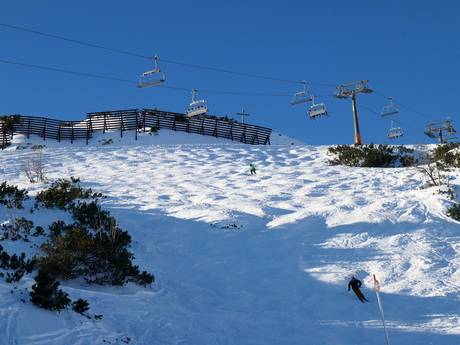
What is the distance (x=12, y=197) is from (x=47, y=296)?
8.48 meters

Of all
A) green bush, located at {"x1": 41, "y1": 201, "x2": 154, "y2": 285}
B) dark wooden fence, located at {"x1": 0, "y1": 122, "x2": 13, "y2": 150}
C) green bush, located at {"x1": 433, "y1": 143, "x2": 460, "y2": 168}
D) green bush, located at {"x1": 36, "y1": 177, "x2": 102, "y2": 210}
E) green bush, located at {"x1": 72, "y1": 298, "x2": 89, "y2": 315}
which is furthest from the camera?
dark wooden fence, located at {"x1": 0, "y1": 122, "x2": 13, "y2": 150}

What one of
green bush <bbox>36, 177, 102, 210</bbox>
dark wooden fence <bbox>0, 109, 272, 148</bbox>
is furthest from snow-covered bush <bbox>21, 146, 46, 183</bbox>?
dark wooden fence <bbox>0, 109, 272, 148</bbox>

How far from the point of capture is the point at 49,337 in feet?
29.1

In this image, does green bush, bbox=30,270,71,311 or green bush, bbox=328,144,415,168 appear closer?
green bush, bbox=30,270,71,311

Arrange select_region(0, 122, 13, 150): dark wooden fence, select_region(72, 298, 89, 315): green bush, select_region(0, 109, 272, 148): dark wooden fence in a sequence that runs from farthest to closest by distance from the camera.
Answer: select_region(0, 109, 272, 148): dark wooden fence → select_region(0, 122, 13, 150): dark wooden fence → select_region(72, 298, 89, 315): green bush

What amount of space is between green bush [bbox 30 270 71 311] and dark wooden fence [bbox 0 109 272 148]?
2546 centimetres

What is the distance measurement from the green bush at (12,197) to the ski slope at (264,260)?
0.42m

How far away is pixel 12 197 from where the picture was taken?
17.6 metres

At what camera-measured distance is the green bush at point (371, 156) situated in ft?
95.0

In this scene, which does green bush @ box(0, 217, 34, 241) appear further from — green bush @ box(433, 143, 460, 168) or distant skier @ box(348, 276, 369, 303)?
green bush @ box(433, 143, 460, 168)

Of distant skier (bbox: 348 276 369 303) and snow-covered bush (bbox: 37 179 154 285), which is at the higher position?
snow-covered bush (bbox: 37 179 154 285)

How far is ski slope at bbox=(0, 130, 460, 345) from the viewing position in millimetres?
10641

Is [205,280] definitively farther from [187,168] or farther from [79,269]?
[187,168]

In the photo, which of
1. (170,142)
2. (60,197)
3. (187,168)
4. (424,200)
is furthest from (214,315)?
(170,142)
